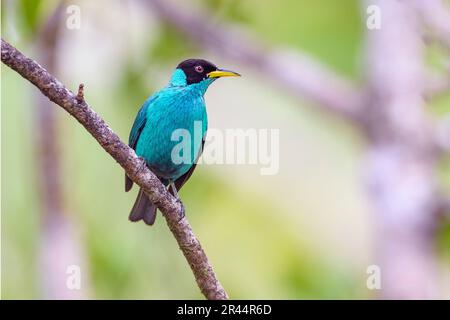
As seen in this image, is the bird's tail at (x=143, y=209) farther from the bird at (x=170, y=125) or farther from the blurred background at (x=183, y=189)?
the blurred background at (x=183, y=189)

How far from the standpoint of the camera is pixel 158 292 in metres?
8.02

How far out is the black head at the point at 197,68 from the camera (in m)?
5.67

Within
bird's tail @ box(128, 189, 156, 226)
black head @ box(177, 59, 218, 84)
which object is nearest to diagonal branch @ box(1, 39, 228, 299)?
bird's tail @ box(128, 189, 156, 226)

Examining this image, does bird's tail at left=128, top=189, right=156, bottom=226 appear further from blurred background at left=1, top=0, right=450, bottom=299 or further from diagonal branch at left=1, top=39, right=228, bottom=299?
blurred background at left=1, top=0, right=450, bottom=299

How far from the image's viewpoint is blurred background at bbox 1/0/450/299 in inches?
291

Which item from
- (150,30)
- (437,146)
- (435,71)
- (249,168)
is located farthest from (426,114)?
(150,30)

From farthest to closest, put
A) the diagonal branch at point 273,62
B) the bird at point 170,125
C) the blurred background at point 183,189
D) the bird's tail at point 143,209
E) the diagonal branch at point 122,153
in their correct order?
the diagonal branch at point 273,62 < the blurred background at point 183,189 < the bird's tail at point 143,209 < the bird at point 170,125 < the diagonal branch at point 122,153

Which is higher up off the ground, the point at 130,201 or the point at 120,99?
the point at 120,99

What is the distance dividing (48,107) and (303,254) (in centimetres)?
331

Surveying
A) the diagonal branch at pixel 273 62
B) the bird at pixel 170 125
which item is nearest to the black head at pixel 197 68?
the bird at pixel 170 125

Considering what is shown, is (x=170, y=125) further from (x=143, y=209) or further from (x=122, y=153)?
(x=122, y=153)

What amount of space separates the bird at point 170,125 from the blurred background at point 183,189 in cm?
148

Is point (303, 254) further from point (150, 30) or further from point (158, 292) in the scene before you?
point (150, 30)

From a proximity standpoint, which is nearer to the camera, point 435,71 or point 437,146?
point 437,146
